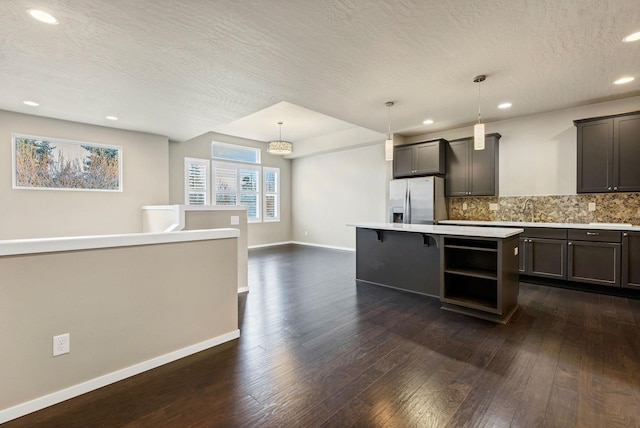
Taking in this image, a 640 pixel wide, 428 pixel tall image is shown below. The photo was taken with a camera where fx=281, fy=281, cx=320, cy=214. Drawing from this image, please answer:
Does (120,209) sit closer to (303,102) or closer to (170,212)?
(170,212)

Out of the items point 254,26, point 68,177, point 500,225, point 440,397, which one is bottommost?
point 440,397

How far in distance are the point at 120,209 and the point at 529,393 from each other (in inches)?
253

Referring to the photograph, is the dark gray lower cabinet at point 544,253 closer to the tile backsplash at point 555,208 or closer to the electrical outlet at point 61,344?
the tile backsplash at point 555,208

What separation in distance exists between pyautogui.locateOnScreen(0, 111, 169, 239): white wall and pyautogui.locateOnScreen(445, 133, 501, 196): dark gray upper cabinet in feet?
19.3

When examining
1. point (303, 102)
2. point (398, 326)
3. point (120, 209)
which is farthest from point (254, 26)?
point (120, 209)

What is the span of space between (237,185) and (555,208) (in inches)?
273

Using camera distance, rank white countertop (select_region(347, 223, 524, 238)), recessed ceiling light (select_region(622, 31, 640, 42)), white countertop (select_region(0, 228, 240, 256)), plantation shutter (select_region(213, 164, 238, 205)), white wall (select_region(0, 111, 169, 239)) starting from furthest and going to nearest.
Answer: plantation shutter (select_region(213, 164, 238, 205)) < white wall (select_region(0, 111, 169, 239)) < white countertop (select_region(347, 223, 524, 238)) < recessed ceiling light (select_region(622, 31, 640, 42)) < white countertop (select_region(0, 228, 240, 256))

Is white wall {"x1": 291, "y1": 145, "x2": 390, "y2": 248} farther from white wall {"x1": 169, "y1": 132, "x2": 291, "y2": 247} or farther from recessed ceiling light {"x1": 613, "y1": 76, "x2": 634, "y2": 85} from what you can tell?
recessed ceiling light {"x1": 613, "y1": 76, "x2": 634, "y2": 85}

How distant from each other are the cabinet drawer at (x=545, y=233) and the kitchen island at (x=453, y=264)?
130 cm

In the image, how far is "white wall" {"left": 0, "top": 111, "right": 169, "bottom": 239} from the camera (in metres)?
4.39

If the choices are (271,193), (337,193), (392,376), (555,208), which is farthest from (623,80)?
(271,193)

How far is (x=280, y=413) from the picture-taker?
1.63 m

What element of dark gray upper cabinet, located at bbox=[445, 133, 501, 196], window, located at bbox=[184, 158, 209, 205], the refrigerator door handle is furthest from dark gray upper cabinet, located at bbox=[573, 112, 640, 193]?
window, located at bbox=[184, 158, 209, 205]

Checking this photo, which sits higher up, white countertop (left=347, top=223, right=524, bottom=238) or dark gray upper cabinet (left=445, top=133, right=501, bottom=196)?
dark gray upper cabinet (left=445, top=133, right=501, bottom=196)
